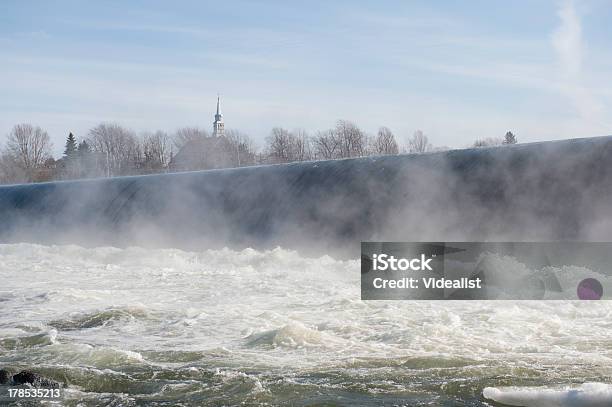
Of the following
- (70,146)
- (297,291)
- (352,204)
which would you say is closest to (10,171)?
(70,146)

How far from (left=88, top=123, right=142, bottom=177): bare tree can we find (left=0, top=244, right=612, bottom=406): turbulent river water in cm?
4673

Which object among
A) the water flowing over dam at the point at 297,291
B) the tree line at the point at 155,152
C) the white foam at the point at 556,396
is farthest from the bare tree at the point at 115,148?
the white foam at the point at 556,396

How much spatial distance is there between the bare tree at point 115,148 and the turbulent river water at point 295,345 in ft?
153

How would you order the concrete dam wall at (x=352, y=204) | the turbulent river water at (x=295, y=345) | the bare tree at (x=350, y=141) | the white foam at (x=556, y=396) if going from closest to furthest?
the white foam at (x=556, y=396) < the turbulent river water at (x=295, y=345) < the concrete dam wall at (x=352, y=204) < the bare tree at (x=350, y=141)

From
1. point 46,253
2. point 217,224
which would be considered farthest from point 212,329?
point 46,253

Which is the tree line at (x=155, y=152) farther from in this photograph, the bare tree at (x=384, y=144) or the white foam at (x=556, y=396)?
the white foam at (x=556, y=396)

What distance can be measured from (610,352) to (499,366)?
1.24 meters

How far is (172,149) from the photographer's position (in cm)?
6256

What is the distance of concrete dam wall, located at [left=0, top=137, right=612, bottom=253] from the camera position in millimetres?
13492

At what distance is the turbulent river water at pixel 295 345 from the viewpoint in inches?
255

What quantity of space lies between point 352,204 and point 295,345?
27.3 feet

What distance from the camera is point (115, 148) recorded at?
60.8 meters

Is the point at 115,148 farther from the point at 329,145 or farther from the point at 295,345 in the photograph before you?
the point at 295,345

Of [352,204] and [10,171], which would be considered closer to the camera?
[352,204]
